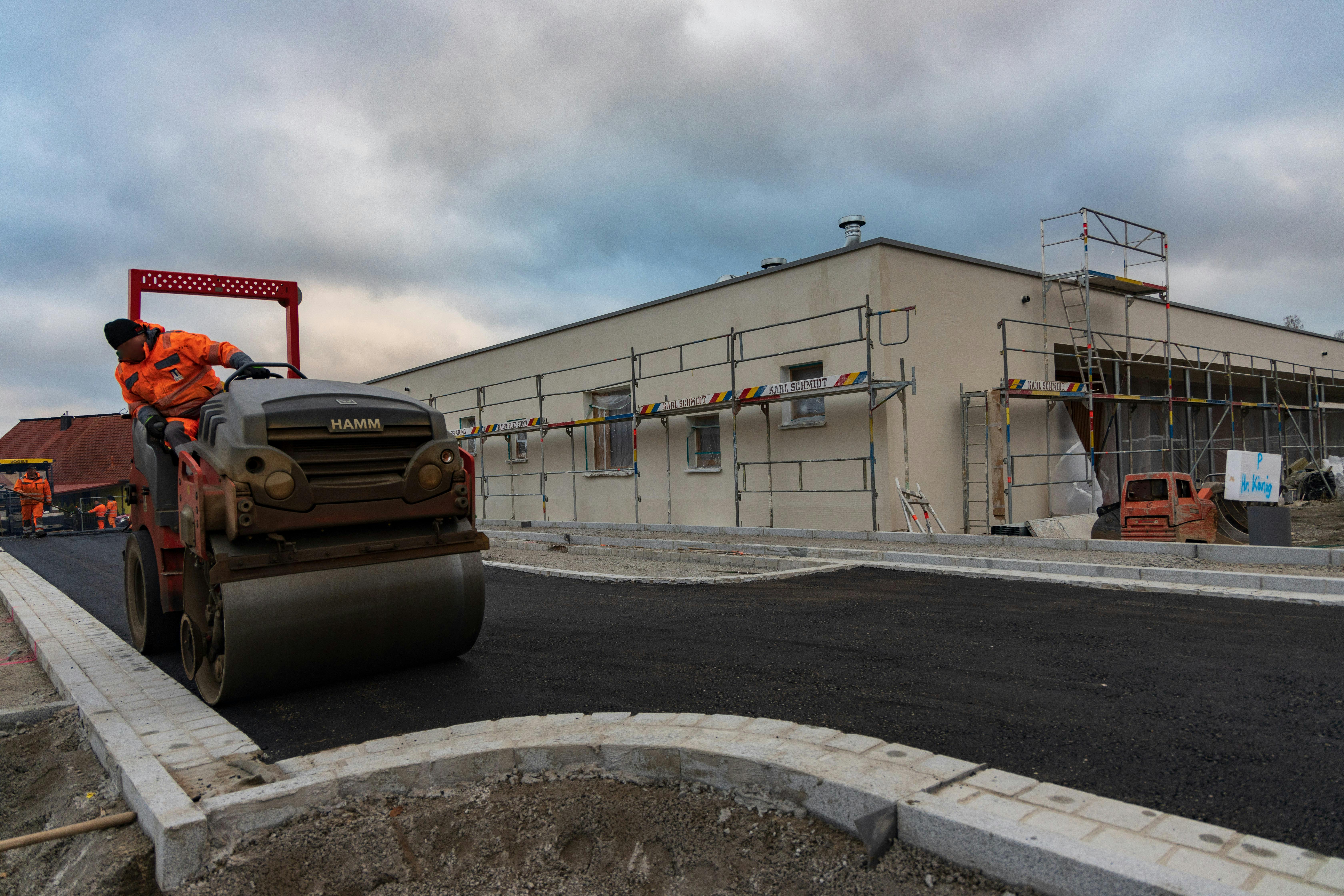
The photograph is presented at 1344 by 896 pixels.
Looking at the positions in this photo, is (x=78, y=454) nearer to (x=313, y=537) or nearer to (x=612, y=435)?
(x=612, y=435)

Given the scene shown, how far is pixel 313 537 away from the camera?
472cm

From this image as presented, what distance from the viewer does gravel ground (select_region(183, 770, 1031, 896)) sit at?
2.94 metres

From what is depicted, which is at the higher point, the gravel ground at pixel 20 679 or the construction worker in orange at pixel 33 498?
the construction worker in orange at pixel 33 498

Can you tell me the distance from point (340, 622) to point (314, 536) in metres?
0.50

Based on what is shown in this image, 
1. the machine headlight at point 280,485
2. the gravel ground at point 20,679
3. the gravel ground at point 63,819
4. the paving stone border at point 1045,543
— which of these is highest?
the machine headlight at point 280,485

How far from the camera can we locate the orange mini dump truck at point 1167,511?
13.2 meters

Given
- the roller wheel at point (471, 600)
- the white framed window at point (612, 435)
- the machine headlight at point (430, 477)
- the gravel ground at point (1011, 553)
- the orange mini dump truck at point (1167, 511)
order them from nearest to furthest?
the machine headlight at point (430, 477), the roller wheel at point (471, 600), the gravel ground at point (1011, 553), the orange mini dump truck at point (1167, 511), the white framed window at point (612, 435)

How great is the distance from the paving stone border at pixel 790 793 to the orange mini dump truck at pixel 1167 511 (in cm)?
1136

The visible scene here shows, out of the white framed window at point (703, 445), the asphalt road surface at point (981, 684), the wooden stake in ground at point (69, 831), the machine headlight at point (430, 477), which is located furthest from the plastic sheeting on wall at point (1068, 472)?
the wooden stake in ground at point (69, 831)

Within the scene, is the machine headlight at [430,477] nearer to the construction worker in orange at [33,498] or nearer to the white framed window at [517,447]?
the white framed window at [517,447]

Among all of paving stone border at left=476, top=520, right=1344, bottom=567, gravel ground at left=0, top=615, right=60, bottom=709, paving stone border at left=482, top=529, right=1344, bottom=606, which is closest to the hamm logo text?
gravel ground at left=0, top=615, right=60, bottom=709


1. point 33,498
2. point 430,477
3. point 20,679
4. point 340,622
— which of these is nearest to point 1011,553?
point 430,477

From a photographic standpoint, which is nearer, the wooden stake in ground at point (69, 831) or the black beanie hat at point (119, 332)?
the wooden stake in ground at point (69, 831)

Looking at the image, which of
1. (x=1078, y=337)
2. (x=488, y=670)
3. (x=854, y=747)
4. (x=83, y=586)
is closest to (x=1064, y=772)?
(x=854, y=747)
